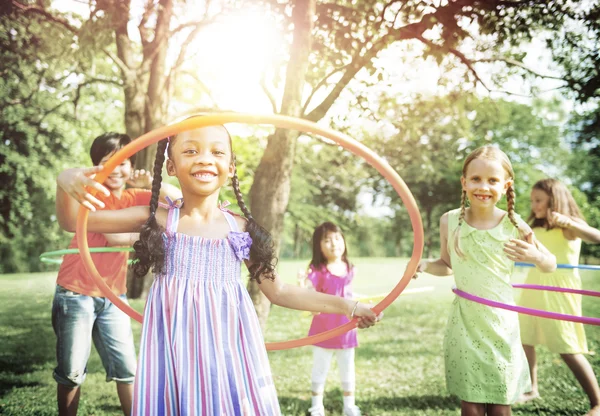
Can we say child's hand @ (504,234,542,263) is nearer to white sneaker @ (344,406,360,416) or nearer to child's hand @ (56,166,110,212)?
white sneaker @ (344,406,360,416)

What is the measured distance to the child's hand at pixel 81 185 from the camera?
2398mm

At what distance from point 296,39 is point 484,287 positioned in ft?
11.6

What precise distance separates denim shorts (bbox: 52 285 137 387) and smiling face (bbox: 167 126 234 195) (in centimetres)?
178

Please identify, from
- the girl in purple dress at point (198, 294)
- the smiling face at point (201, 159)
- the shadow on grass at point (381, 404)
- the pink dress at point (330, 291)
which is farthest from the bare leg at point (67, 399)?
the smiling face at point (201, 159)

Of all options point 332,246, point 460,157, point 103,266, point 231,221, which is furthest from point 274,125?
point 460,157

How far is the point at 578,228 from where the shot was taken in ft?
15.6

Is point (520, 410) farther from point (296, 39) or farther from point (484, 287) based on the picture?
point (296, 39)

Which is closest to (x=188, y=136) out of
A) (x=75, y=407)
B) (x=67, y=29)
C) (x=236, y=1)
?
(x=75, y=407)

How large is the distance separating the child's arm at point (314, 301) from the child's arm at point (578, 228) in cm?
238

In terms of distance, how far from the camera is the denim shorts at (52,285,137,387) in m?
3.80

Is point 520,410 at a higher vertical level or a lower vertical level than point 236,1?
lower

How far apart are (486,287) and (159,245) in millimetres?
→ 2104

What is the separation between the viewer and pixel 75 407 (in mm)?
3934

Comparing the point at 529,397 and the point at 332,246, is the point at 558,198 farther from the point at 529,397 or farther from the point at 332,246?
the point at 332,246
